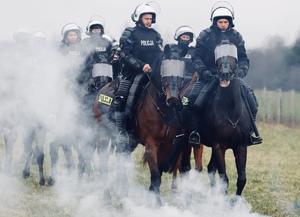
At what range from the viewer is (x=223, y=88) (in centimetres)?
1094

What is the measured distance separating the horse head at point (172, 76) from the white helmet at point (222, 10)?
4.94 ft

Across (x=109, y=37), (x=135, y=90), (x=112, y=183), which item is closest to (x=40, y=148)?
(x=112, y=183)

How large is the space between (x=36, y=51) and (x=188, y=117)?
4.08 metres

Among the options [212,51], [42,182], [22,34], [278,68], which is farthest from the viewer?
[278,68]

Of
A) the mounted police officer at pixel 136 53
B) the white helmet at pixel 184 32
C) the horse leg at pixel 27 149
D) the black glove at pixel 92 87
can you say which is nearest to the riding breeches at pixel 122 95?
the mounted police officer at pixel 136 53

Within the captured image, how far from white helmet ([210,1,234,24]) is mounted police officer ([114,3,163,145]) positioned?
0.98 metres

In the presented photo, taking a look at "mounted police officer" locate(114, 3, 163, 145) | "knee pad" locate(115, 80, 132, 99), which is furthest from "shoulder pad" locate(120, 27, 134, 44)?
"knee pad" locate(115, 80, 132, 99)

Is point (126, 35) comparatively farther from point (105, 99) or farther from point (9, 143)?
point (9, 143)

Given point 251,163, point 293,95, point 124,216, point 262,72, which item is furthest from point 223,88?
point 262,72

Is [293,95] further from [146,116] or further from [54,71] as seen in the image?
[146,116]

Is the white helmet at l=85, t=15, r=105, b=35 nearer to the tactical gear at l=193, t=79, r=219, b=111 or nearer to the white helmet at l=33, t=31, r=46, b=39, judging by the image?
the white helmet at l=33, t=31, r=46, b=39

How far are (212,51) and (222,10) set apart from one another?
697 mm

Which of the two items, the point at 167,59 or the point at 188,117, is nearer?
the point at 167,59

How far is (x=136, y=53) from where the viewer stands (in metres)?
11.4
